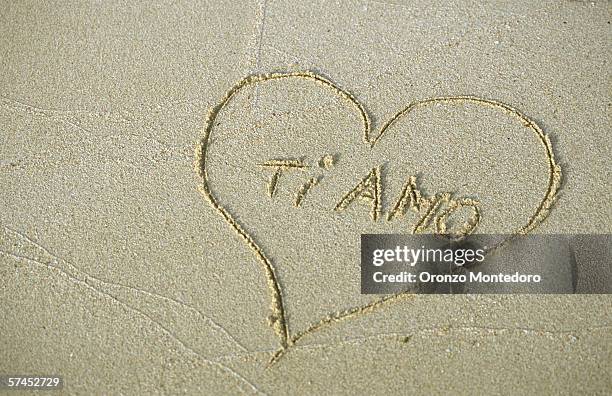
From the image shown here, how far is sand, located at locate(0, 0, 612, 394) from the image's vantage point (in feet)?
6.84

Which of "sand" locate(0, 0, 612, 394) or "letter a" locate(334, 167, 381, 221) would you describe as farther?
"letter a" locate(334, 167, 381, 221)

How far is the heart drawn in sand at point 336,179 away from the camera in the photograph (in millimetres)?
2174

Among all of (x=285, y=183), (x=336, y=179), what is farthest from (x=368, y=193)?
(x=285, y=183)

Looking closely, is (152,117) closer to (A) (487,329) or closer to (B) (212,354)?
(B) (212,354)

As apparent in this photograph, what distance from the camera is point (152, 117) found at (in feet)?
7.89

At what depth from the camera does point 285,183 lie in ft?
7.56

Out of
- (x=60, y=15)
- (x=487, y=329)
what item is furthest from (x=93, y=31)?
(x=487, y=329)

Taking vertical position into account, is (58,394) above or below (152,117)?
below

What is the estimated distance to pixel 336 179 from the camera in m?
2.30

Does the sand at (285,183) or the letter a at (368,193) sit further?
the letter a at (368,193)

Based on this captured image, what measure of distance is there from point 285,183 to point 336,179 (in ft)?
0.67

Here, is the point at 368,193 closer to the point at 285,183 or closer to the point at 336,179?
the point at 336,179

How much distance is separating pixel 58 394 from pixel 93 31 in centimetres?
152

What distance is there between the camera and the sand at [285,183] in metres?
2.08
